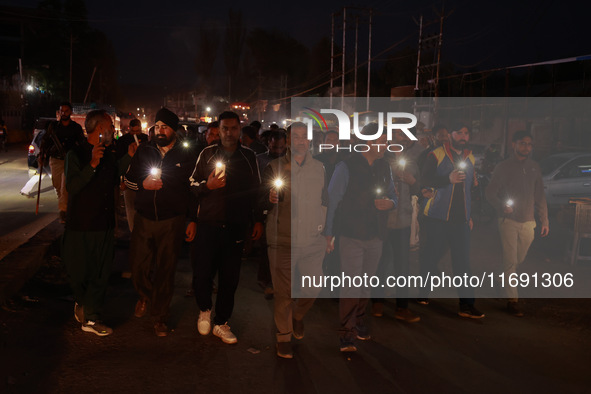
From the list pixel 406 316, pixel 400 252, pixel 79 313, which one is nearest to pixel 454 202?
pixel 400 252

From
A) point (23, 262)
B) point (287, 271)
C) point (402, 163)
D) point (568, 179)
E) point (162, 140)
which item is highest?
point (162, 140)

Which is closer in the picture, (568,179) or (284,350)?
Result: (284,350)

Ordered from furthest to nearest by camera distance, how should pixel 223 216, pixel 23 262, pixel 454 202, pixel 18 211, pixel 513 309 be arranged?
1. pixel 18 211
2. pixel 23 262
3. pixel 513 309
4. pixel 454 202
5. pixel 223 216

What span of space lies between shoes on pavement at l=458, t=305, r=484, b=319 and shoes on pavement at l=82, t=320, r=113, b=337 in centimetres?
381

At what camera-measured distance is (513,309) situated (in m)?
6.39

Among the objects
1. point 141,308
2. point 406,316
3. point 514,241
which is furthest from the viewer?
point 514,241

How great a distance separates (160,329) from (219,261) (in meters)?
0.87

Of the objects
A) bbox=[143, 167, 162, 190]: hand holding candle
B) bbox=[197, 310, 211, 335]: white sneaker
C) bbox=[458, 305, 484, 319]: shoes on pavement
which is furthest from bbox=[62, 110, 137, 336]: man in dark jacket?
bbox=[458, 305, 484, 319]: shoes on pavement

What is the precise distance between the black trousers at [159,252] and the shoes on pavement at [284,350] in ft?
4.07

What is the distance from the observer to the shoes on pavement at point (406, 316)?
6.00m

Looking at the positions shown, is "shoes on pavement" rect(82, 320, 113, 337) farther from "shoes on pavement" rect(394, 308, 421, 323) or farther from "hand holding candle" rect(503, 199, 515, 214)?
"hand holding candle" rect(503, 199, 515, 214)

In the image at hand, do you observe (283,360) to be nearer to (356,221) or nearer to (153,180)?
(356,221)

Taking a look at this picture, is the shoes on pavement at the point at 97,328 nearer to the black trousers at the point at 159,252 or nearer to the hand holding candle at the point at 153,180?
the black trousers at the point at 159,252

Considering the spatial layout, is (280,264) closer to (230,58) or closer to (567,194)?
(567,194)
